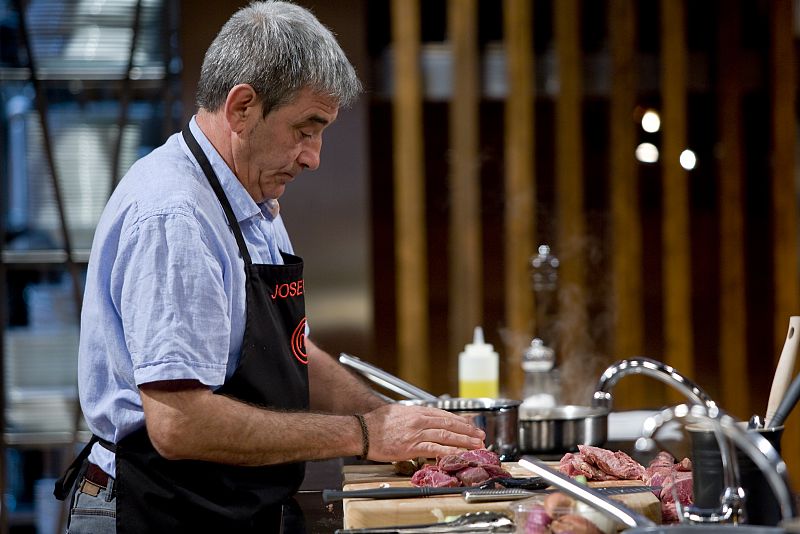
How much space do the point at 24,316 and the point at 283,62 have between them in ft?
9.71

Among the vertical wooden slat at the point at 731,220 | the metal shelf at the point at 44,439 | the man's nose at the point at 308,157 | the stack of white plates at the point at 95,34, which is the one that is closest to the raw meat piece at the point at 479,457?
the man's nose at the point at 308,157

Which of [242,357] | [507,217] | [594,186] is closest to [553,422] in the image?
[242,357]

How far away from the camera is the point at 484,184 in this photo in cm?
410

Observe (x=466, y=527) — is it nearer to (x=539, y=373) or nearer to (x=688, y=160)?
(x=539, y=373)

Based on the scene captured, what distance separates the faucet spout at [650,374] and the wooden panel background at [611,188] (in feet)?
5.68

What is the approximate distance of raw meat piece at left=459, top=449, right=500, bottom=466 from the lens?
64.8 inches

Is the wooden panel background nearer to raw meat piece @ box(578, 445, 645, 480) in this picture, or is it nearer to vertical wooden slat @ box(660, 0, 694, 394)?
vertical wooden slat @ box(660, 0, 694, 394)

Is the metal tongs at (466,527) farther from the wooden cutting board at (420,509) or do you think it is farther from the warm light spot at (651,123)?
the warm light spot at (651,123)

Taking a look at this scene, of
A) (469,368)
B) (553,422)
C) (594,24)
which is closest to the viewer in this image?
(553,422)

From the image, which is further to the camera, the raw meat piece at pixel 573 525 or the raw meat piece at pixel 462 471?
the raw meat piece at pixel 462 471

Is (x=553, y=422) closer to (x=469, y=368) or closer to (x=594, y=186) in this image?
(x=469, y=368)

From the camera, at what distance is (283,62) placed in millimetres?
1663

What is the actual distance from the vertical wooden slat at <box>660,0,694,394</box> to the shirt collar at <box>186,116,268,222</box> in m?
2.66

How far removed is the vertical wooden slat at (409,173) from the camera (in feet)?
12.8
